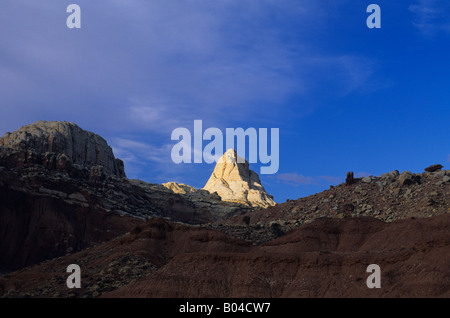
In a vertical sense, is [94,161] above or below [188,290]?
above

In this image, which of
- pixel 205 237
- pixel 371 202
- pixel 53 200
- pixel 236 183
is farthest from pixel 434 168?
pixel 236 183

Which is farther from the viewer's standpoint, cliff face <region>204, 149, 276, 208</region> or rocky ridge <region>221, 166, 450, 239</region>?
cliff face <region>204, 149, 276, 208</region>

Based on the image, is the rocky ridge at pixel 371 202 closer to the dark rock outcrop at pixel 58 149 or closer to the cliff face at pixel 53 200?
the cliff face at pixel 53 200

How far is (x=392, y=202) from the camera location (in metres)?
76.8

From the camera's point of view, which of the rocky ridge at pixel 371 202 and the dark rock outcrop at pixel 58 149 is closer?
the rocky ridge at pixel 371 202

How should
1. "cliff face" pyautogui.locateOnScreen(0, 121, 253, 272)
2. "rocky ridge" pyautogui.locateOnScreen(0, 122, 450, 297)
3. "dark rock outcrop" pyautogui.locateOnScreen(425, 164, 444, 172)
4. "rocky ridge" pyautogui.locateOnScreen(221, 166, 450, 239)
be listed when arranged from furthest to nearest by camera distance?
"cliff face" pyautogui.locateOnScreen(0, 121, 253, 272), "dark rock outcrop" pyautogui.locateOnScreen(425, 164, 444, 172), "rocky ridge" pyautogui.locateOnScreen(221, 166, 450, 239), "rocky ridge" pyautogui.locateOnScreen(0, 122, 450, 297)

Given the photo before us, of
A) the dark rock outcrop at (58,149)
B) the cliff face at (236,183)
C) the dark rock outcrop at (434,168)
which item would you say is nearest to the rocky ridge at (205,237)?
the dark rock outcrop at (434,168)

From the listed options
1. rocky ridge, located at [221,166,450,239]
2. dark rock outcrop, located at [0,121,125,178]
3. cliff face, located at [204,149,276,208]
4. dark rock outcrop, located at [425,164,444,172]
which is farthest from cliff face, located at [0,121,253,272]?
cliff face, located at [204,149,276,208]

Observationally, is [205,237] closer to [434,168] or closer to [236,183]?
[434,168]

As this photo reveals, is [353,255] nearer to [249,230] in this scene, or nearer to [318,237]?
[318,237]

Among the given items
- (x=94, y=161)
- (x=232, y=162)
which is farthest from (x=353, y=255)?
(x=232, y=162)

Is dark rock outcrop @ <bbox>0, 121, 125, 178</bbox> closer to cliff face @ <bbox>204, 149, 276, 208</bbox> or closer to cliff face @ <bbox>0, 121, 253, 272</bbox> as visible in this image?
cliff face @ <bbox>0, 121, 253, 272</bbox>

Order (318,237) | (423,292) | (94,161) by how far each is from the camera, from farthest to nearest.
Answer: (94,161) < (318,237) < (423,292)
